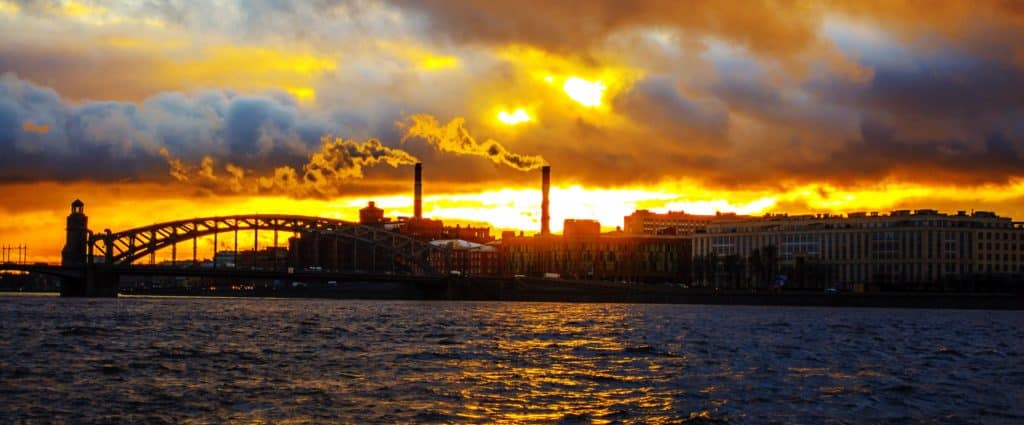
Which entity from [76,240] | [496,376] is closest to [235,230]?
[76,240]

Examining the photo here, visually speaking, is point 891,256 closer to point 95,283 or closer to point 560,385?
point 95,283

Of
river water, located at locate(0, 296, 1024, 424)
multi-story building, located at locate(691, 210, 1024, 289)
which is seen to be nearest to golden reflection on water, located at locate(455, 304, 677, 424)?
river water, located at locate(0, 296, 1024, 424)

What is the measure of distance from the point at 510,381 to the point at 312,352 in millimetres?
14068

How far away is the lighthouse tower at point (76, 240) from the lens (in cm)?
17700

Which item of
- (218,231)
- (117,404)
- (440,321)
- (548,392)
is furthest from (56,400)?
(218,231)

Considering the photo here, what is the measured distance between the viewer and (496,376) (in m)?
43.1

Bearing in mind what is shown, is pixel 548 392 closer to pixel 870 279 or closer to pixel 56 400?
pixel 56 400

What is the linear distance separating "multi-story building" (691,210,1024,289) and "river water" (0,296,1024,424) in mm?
106083

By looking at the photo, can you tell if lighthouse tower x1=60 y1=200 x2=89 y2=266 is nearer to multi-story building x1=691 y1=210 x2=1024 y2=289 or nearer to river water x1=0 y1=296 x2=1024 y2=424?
multi-story building x1=691 y1=210 x2=1024 y2=289

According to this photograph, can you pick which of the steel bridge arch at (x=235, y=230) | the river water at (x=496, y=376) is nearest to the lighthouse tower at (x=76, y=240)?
the steel bridge arch at (x=235, y=230)

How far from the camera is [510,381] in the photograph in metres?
41.4

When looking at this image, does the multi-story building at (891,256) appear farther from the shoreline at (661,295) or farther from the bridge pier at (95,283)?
the bridge pier at (95,283)

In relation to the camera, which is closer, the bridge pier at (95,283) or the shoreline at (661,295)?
the shoreline at (661,295)

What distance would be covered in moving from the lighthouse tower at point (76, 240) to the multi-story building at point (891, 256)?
7798 centimetres
